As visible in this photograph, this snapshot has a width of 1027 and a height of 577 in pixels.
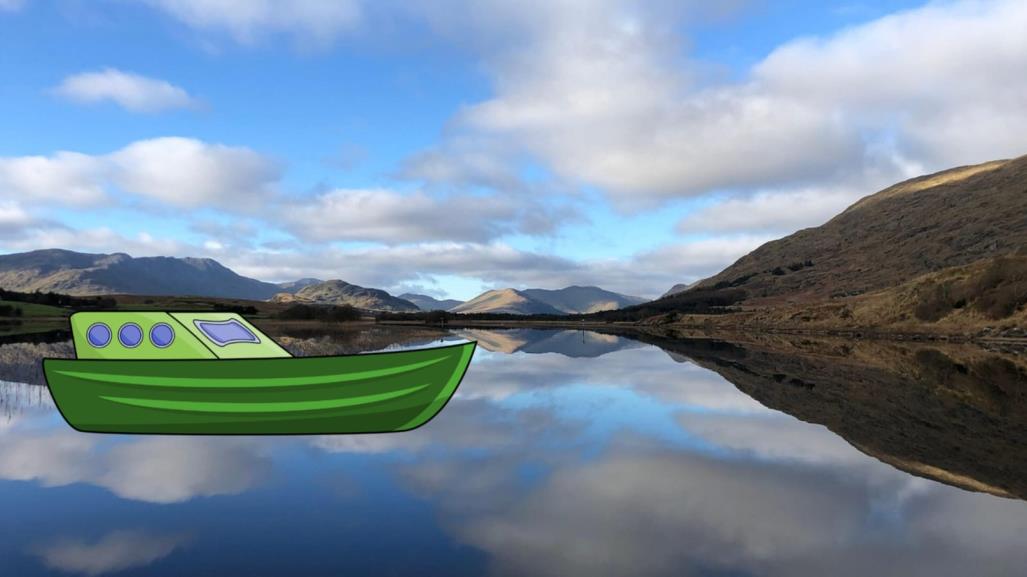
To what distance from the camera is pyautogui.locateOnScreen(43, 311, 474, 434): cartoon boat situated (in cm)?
1485

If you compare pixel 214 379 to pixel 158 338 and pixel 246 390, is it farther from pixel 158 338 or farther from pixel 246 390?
pixel 158 338

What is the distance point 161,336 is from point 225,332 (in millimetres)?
1704

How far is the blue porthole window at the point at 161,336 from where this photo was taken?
631 inches

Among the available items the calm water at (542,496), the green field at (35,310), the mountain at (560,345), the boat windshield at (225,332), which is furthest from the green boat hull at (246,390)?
the green field at (35,310)

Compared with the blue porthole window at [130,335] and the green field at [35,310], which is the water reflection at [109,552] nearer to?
the blue porthole window at [130,335]

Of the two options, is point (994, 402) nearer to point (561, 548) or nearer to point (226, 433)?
point (561, 548)

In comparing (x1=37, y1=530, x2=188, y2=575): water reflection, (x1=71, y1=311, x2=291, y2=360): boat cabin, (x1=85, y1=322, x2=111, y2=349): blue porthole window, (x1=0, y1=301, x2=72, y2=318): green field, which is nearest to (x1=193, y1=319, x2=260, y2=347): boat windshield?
(x1=71, y1=311, x2=291, y2=360): boat cabin

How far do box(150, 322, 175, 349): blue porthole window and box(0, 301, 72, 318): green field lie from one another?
5264 inches

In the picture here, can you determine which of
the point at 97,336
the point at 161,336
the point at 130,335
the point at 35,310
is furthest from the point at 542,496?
the point at 35,310

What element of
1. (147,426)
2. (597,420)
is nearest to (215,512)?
(147,426)

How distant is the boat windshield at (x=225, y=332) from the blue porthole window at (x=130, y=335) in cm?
156

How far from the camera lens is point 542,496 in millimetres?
12859

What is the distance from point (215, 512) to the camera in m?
11.7

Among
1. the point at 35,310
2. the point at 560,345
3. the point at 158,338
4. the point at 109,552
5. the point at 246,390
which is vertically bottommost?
the point at 109,552
